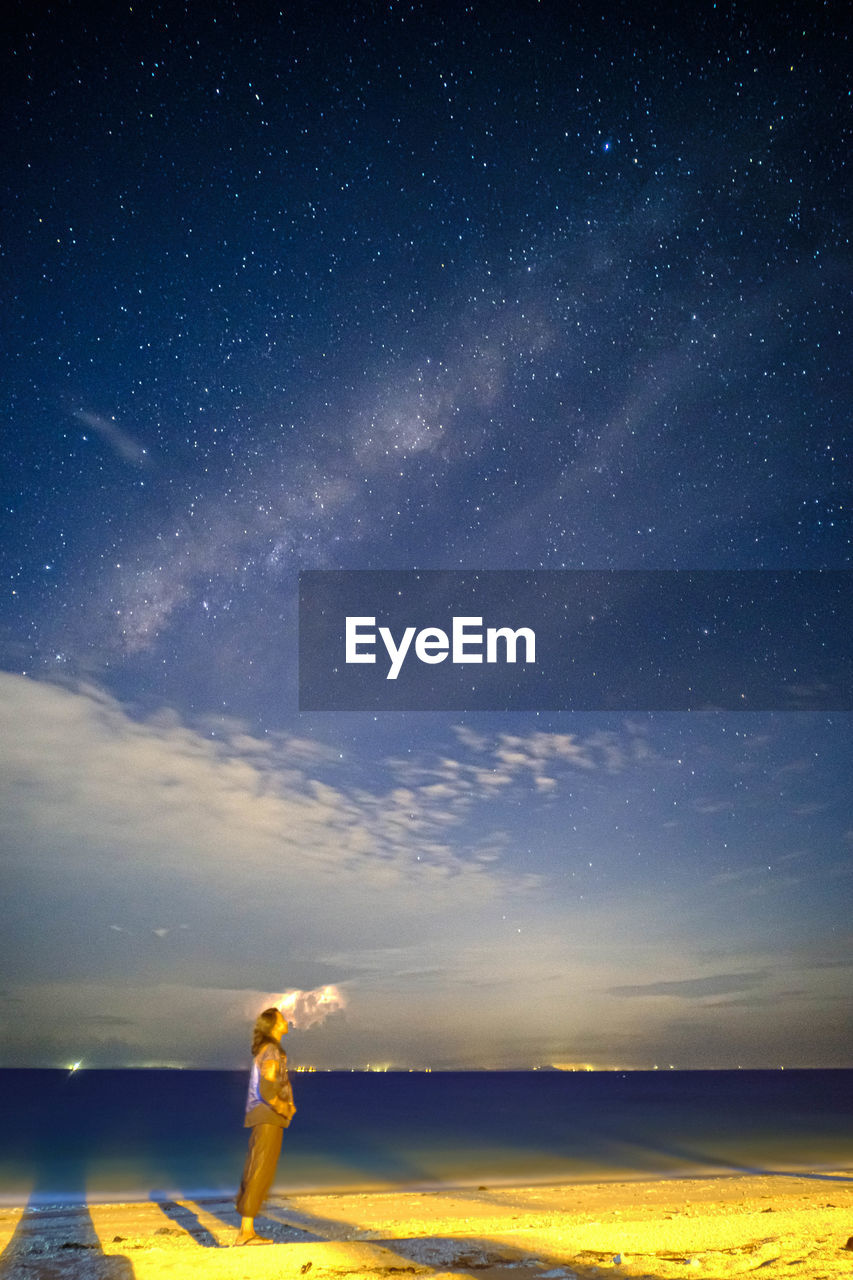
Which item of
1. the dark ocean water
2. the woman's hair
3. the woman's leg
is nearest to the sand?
the woman's leg

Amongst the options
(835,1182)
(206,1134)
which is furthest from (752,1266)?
(206,1134)

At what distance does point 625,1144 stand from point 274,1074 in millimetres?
23263

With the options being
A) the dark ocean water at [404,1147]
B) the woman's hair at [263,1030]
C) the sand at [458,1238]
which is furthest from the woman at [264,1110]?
the dark ocean water at [404,1147]

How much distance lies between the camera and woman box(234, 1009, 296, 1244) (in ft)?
22.8

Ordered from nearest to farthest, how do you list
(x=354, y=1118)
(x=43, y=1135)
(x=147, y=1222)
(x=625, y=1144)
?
(x=147, y=1222)
(x=625, y=1144)
(x=43, y=1135)
(x=354, y=1118)

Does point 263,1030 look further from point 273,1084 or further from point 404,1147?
point 404,1147

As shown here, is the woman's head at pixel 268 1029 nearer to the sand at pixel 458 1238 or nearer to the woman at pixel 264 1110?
the woman at pixel 264 1110

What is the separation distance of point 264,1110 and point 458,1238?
2.09 meters

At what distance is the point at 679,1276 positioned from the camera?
18.0 ft

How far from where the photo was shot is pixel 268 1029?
7020 mm

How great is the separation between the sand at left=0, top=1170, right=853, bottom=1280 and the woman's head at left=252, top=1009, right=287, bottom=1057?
4.79 ft

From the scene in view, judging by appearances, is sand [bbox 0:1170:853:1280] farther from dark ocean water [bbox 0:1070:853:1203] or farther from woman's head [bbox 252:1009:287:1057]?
dark ocean water [bbox 0:1070:853:1203]

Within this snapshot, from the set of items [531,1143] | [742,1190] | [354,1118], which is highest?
[742,1190]

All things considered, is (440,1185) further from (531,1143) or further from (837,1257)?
(837,1257)
